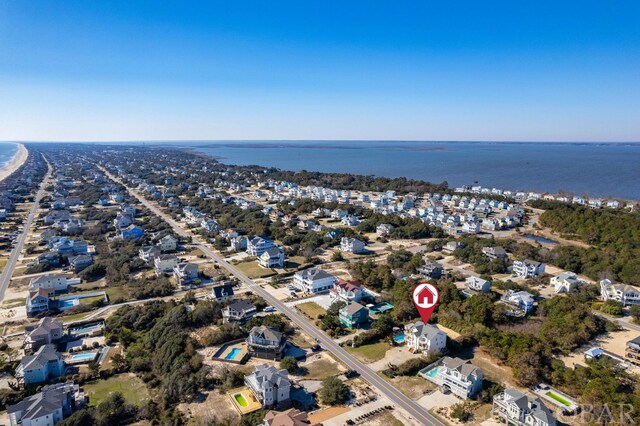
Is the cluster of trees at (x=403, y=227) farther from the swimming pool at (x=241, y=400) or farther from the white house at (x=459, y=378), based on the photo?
the swimming pool at (x=241, y=400)

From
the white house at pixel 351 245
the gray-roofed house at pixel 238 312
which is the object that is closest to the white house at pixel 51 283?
the gray-roofed house at pixel 238 312

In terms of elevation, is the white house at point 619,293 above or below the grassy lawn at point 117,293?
above

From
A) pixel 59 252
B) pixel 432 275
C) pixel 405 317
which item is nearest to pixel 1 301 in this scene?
pixel 59 252

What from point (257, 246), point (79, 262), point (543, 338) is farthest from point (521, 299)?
point (79, 262)

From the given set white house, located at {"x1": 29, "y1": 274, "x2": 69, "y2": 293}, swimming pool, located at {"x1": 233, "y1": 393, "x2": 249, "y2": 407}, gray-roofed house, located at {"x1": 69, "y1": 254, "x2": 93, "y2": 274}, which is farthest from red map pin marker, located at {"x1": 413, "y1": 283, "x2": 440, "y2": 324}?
gray-roofed house, located at {"x1": 69, "y1": 254, "x2": 93, "y2": 274}

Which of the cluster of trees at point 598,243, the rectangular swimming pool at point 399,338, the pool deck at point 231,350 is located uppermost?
the cluster of trees at point 598,243

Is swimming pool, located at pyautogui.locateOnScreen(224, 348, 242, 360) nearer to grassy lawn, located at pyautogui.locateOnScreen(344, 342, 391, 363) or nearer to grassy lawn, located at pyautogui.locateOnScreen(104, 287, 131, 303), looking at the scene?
grassy lawn, located at pyautogui.locateOnScreen(344, 342, 391, 363)
